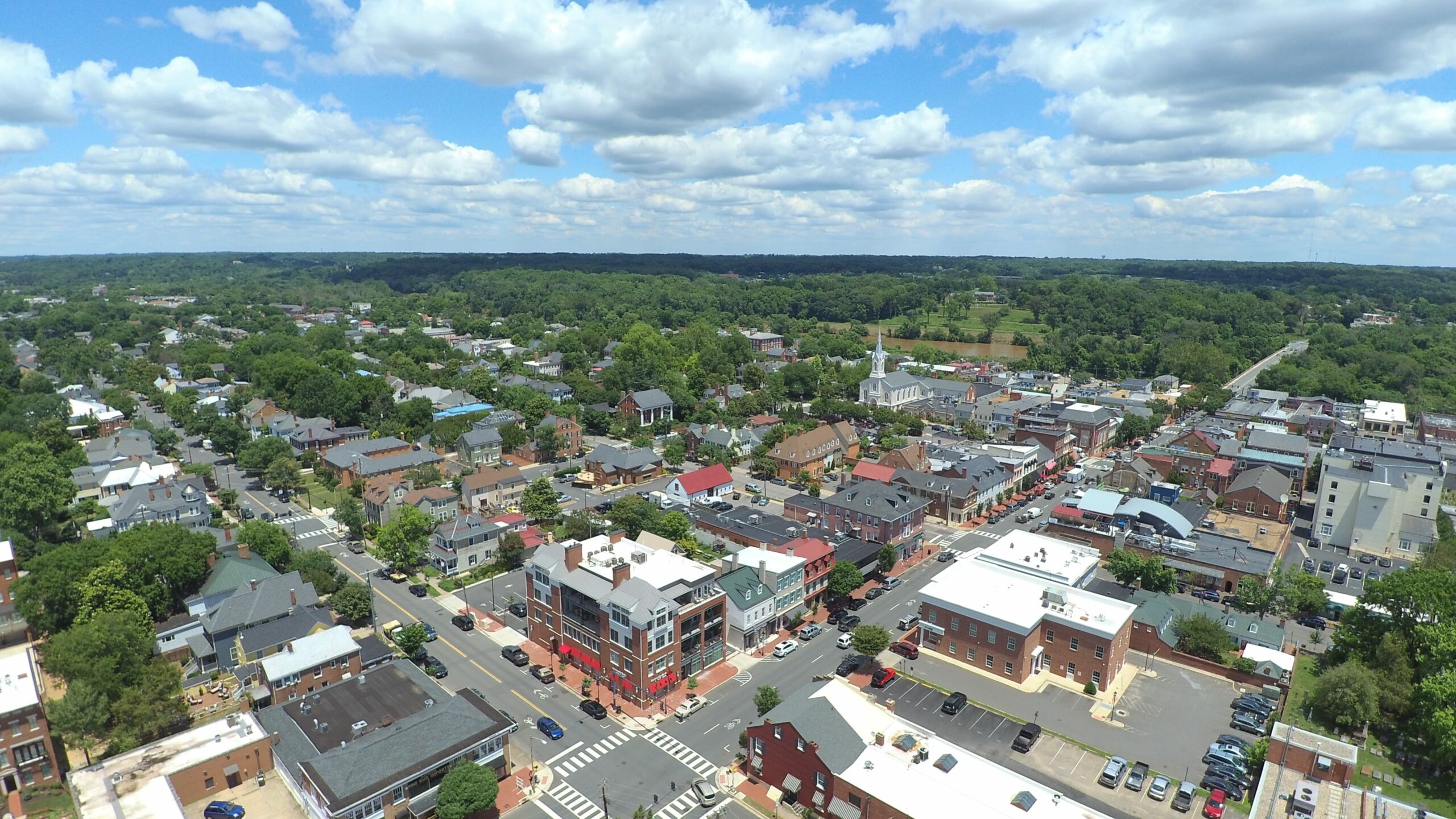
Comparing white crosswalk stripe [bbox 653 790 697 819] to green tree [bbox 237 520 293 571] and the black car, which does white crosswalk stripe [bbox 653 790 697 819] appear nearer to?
the black car

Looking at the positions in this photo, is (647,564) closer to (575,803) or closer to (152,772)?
(575,803)

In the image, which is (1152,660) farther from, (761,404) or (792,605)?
(761,404)

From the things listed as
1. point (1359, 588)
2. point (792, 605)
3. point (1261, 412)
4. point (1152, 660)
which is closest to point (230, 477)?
point (792, 605)

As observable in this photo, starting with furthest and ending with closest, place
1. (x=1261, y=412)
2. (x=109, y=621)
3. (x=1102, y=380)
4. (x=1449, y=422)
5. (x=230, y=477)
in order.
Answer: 1. (x=1102, y=380)
2. (x=1261, y=412)
3. (x=1449, y=422)
4. (x=230, y=477)
5. (x=109, y=621)

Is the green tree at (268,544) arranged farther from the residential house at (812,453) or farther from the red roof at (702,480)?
the residential house at (812,453)

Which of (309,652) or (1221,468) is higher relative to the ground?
(1221,468)

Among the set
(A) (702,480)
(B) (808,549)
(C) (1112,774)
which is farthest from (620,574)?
(A) (702,480)
